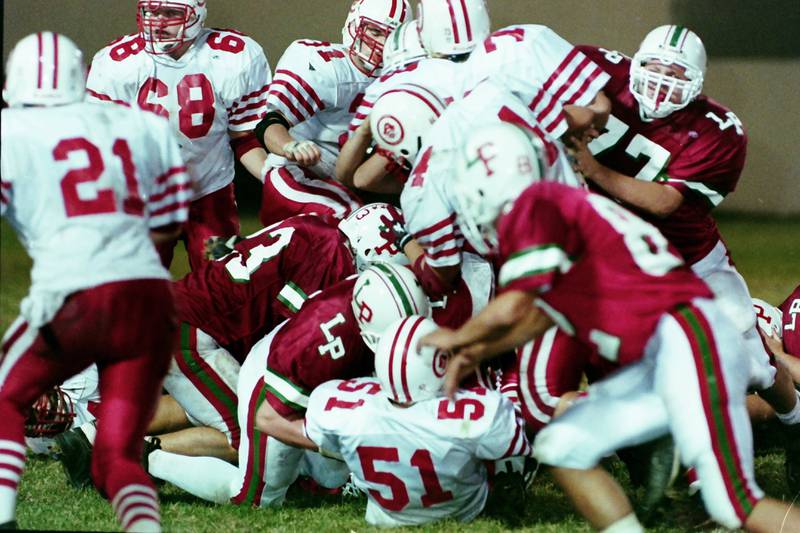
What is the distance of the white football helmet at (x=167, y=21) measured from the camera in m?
5.00

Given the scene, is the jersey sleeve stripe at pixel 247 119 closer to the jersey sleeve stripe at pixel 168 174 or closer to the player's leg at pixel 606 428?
the jersey sleeve stripe at pixel 168 174

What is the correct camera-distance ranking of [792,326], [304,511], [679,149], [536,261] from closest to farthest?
[536,261] < [304,511] < [679,149] < [792,326]

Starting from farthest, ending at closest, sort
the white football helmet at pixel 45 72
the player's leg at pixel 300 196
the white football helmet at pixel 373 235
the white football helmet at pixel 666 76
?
1. the player's leg at pixel 300 196
2. the white football helmet at pixel 373 235
3. the white football helmet at pixel 666 76
4. the white football helmet at pixel 45 72

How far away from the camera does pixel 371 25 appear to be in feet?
16.4

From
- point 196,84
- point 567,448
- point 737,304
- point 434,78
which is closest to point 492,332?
point 567,448

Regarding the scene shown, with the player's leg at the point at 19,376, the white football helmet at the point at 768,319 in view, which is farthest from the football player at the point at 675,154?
the player's leg at the point at 19,376

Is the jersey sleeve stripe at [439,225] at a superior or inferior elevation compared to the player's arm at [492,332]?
inferior

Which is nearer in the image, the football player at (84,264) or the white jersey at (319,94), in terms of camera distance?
the football player at (84,264)

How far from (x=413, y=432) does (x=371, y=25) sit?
6.52ft

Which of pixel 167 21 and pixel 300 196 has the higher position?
pixel 167 21

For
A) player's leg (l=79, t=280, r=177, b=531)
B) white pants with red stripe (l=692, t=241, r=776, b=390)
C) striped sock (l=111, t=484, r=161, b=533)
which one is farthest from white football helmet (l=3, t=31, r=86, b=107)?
white pants with red stripe (l=692, t=241, r=776, b=390)

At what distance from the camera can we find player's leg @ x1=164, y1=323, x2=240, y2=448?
13.8 feet

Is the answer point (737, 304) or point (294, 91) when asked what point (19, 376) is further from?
point (737, 304)

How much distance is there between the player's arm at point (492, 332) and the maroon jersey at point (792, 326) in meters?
1.73
